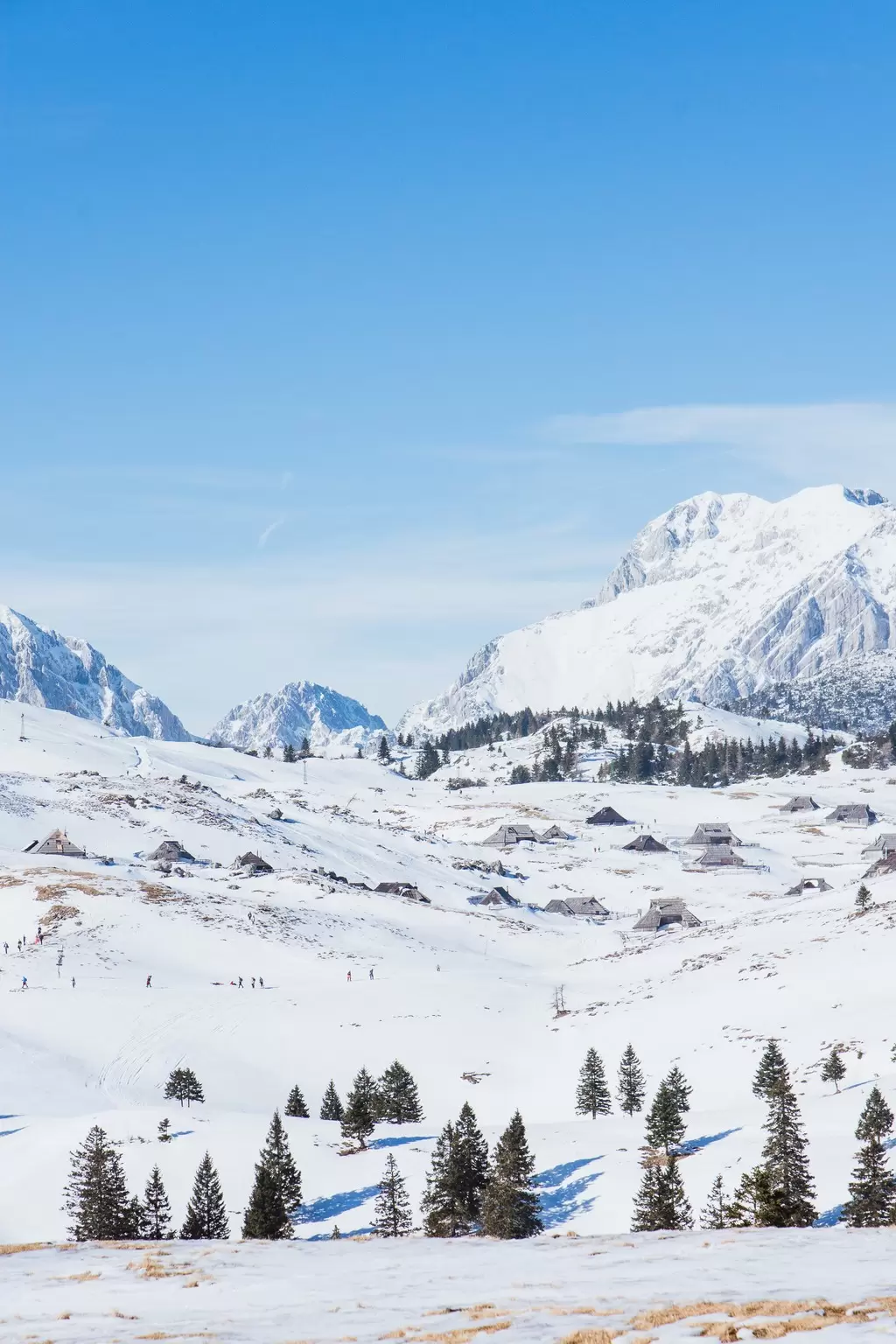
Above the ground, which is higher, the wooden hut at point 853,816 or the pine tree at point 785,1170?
the wooden hut at point 853,816

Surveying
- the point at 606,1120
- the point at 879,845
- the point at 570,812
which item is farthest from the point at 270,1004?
the point at 570,812

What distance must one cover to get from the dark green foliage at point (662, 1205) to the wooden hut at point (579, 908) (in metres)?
76.1

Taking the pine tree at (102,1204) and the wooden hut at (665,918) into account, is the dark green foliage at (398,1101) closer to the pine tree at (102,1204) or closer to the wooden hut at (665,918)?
the pine tree at (102,1204)

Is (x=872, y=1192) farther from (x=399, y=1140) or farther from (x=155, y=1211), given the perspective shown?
(x=155, y=1211)

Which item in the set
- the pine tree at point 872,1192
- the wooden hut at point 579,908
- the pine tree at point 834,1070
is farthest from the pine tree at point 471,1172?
the wooden hut at point 579,908

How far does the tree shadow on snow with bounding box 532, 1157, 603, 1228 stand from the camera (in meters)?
37.4

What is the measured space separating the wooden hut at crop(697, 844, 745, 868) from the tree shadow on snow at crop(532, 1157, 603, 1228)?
298 ft

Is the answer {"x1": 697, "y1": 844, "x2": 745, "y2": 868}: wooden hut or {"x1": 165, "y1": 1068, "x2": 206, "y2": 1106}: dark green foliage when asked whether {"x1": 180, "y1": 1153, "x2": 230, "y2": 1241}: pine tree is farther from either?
{"x1": 697, "y1": 844, "x2": 745, "y2": 868}: wooden hut

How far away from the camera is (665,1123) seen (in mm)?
40031

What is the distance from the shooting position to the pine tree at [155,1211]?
35.3 m

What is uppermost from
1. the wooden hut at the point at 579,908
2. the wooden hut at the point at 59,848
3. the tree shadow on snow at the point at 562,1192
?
the wooden hut at the point at 59,848

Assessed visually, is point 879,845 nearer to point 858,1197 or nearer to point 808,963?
point 808,963

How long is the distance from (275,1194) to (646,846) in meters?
110

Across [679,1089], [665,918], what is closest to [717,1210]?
[679,1089]
